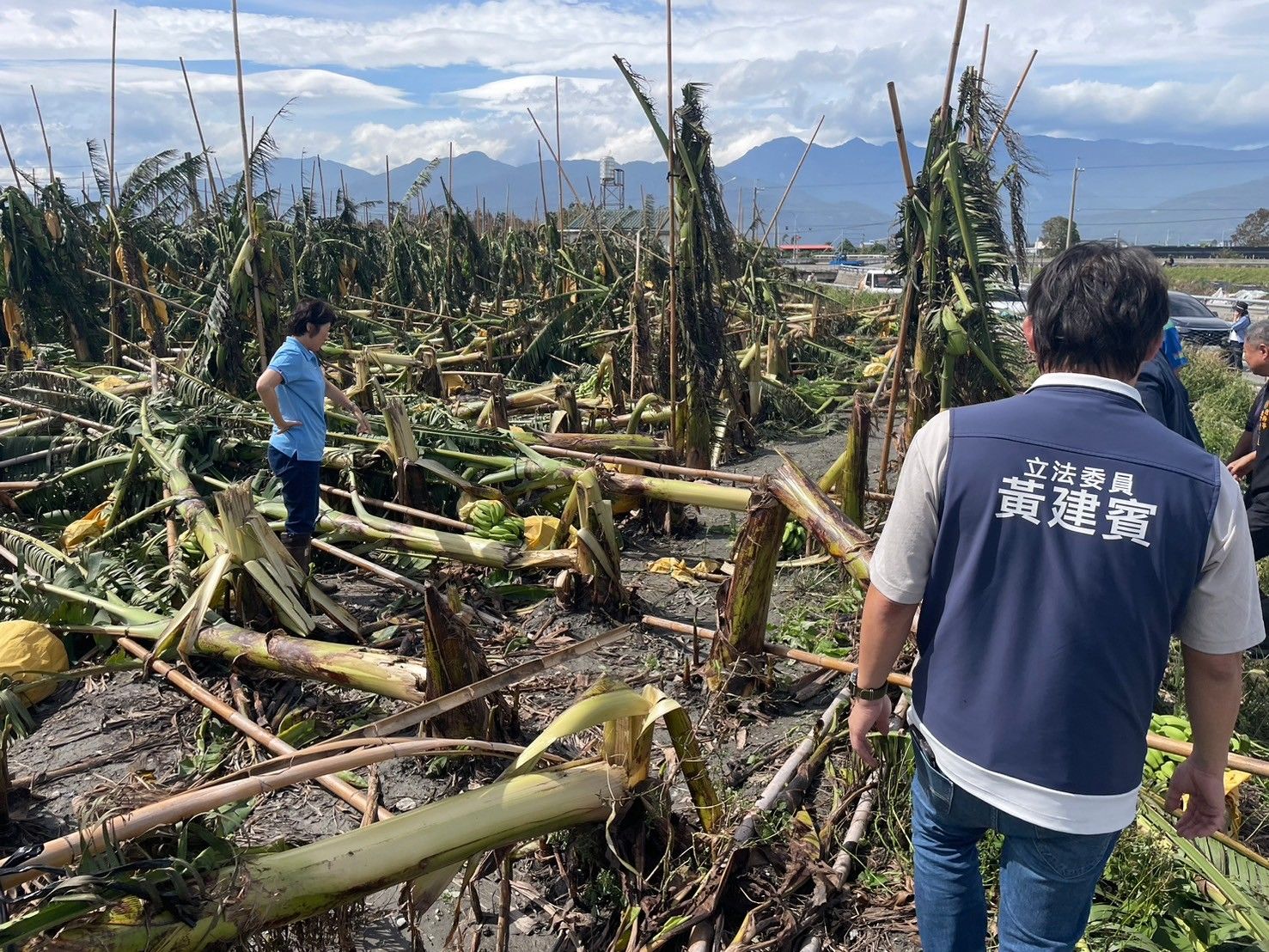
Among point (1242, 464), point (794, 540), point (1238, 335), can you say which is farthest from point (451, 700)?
point (1238, 335)

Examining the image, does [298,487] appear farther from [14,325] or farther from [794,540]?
[14,325]

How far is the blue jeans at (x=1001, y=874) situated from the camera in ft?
5.89

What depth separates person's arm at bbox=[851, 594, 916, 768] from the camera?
75.7 inches

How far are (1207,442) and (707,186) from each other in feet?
17.9

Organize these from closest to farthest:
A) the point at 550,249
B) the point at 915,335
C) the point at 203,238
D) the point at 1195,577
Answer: the point at 1195,577 → the point at 915,335 → the point at 203,238 → the point at 550,249

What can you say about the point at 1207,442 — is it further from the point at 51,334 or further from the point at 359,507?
the point at 51,334

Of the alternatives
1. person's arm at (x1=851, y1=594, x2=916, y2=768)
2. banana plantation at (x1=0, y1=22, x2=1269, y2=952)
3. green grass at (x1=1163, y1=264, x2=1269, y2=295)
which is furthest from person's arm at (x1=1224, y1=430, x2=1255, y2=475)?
green grass at (x1=1163, y1=264, x2=1269, y2=295)

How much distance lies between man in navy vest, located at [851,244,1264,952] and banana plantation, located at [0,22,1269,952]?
2.97 feet

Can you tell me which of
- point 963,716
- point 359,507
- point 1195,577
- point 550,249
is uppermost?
point 550,249

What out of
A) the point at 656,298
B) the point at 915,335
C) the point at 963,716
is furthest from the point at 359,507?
the point at 656,298

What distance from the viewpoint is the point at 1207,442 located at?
333 inches

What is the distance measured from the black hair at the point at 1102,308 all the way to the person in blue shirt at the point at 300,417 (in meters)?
4.23

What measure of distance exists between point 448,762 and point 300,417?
96.1 inches

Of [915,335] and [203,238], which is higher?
[203,238]
